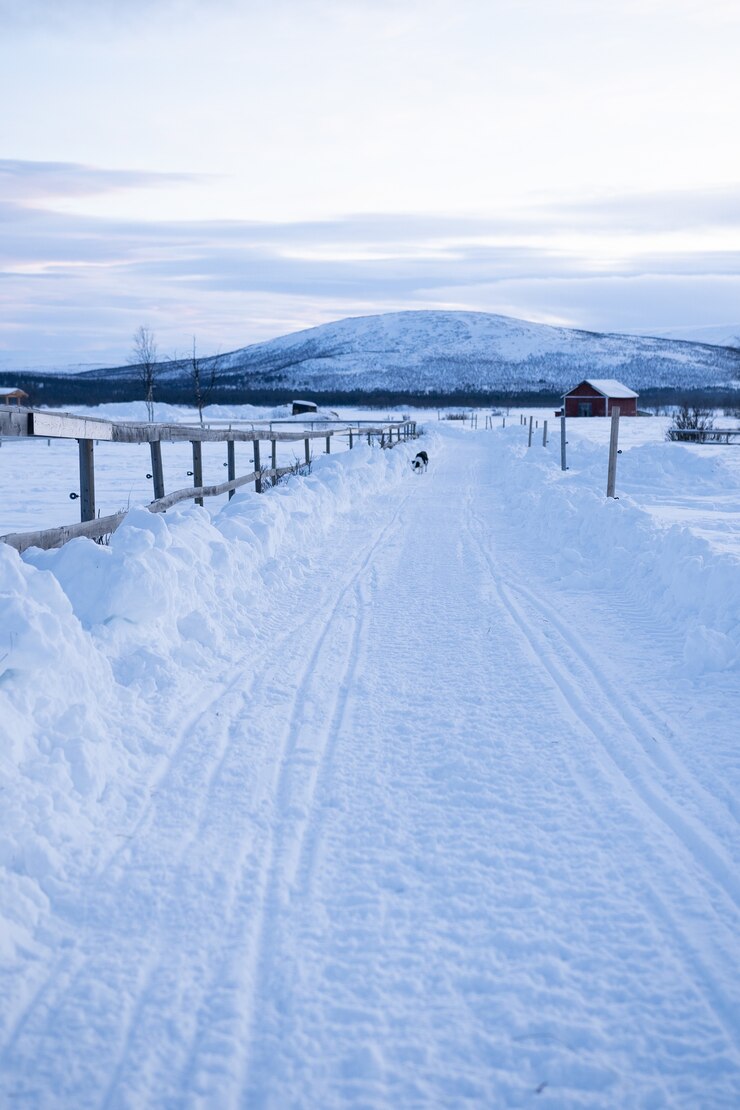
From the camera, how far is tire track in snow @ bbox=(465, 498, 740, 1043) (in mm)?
2893

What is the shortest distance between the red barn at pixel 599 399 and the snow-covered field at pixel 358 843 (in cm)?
7235

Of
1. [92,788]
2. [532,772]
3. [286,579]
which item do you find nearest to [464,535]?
[286,579]

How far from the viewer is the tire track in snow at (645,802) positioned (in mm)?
2893

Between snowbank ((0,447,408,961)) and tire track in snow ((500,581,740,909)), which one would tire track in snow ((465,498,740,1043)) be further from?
snowbank ((0,447,408,961))

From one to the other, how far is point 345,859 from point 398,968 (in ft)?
2.29

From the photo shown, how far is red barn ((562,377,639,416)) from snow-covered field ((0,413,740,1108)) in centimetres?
7235

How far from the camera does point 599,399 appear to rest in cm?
7694

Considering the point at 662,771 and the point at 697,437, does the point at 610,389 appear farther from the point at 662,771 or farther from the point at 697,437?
the point at 662,771

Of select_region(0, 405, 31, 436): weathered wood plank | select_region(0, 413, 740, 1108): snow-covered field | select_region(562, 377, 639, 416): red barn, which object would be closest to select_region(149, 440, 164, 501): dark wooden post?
select_region(0, 413, 740, 1108): snow-covered field

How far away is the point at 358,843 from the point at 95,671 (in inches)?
87.5

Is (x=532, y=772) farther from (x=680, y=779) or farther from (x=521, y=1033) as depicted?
(x=521, y=1033)

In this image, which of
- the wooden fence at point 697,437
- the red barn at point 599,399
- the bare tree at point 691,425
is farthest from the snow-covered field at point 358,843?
the red barn at point 599,399

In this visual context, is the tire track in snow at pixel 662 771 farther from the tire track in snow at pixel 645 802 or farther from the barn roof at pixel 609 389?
the barn roof at pixel 609 389

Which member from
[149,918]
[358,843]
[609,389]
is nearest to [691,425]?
[358,843]
